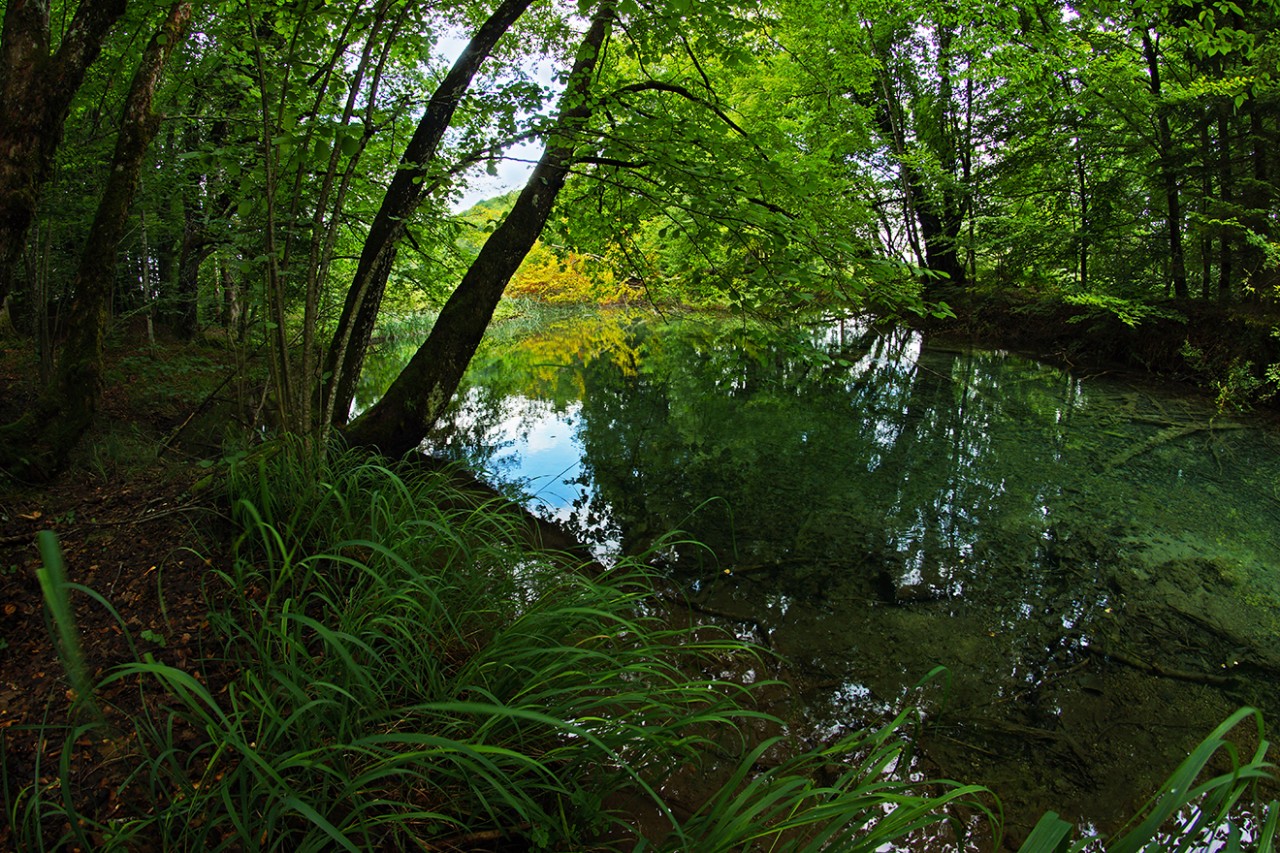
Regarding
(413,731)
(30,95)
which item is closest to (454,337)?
(30,95)

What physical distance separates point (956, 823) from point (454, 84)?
4267 millimetres

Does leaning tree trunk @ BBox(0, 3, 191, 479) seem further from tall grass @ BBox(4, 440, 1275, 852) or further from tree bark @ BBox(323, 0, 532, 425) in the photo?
tall grass @ BBox(4, 440, 1275, 852)

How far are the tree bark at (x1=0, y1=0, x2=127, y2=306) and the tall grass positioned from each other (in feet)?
4.81

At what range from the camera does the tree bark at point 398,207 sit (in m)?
3.41

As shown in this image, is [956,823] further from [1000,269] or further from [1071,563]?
[1000,269]

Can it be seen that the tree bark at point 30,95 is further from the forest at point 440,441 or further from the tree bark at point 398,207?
the tree bark at point 398,207

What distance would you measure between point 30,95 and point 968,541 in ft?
17.9

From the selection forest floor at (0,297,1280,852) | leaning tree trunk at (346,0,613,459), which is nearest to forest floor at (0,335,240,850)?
forest floor at (0,297,1280,852)


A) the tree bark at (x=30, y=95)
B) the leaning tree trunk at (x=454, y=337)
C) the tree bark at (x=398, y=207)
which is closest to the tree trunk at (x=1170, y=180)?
the leaning tree trunk at (x=454, y=337)

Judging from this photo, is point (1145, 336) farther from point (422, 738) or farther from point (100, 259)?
point (100, 259)

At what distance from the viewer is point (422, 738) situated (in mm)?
1056

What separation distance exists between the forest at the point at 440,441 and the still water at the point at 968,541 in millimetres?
91

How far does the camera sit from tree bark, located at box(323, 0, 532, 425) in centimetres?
341

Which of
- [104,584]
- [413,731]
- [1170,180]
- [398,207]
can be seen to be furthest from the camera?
[1170,180]
